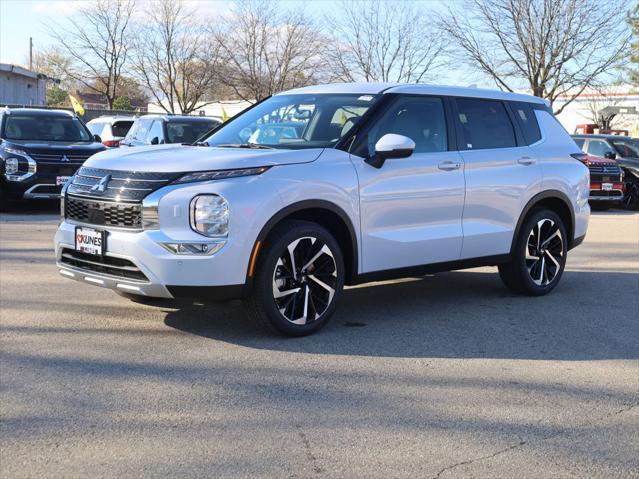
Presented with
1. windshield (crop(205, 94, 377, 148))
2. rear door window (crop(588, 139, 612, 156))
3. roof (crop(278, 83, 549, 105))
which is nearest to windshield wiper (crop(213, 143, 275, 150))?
windshield (crop(205, 94, 377, 148))

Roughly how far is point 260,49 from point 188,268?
105 ft

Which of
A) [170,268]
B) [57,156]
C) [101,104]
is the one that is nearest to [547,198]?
[170,268]

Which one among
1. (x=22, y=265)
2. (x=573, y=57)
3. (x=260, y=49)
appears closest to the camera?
(x=22, y=265)

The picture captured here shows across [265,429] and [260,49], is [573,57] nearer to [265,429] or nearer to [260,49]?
[260,49]

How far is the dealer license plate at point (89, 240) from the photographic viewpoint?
5500 millimetres

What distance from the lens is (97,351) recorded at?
5.26 metres

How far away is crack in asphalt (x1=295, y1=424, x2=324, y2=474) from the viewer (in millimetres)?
3531

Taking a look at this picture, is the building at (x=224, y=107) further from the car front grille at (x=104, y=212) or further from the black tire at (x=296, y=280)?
the black tire at (x=296, y=280)

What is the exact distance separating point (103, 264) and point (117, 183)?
0.56 metres

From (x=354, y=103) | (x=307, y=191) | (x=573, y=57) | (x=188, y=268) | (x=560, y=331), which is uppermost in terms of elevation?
(x=573, y=57)

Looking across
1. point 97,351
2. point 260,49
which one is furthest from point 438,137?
point 260,49

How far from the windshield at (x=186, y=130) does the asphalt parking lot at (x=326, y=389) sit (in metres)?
8.44

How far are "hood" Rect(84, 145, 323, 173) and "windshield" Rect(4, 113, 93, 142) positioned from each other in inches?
351

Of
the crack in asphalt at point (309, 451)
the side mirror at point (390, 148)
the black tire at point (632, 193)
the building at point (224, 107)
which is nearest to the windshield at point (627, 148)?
the black tire at point (632, 193)
